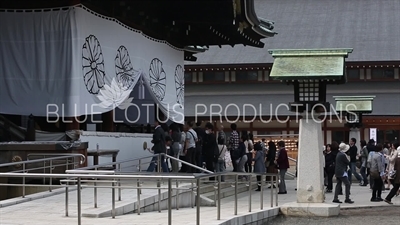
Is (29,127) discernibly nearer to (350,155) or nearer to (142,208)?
(142,208)

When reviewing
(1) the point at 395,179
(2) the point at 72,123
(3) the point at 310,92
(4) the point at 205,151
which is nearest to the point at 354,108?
(4) the point at 205,151

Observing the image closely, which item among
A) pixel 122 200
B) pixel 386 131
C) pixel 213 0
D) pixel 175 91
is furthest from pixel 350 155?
pixel 386 131

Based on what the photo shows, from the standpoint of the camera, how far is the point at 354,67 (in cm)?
3634

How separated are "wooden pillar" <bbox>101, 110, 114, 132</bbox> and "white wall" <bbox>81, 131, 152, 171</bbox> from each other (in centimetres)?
27

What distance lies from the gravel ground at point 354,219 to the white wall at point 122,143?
16.1ft

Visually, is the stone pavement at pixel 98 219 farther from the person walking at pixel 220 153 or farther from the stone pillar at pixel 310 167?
the person walking at pixel 220 153

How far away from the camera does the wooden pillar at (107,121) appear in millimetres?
18531

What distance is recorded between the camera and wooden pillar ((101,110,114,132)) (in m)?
18.5

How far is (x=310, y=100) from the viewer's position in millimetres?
16062

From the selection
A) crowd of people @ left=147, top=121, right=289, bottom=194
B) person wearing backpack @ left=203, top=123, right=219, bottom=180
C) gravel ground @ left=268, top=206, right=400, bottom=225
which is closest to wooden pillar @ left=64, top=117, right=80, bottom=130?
crowd of people @ left=147, top=121, right=289, bottom=194

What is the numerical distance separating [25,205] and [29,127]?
367cm

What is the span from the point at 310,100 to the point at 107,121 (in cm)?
557

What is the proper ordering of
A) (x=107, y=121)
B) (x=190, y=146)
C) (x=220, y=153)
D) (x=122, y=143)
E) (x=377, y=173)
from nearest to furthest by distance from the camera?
(x=377, y=173), (x=107, y=121), (x=190, y=146), (x=122, y=143), (x=220, y=153)

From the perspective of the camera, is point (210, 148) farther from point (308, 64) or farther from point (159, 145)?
point (308, 64)
